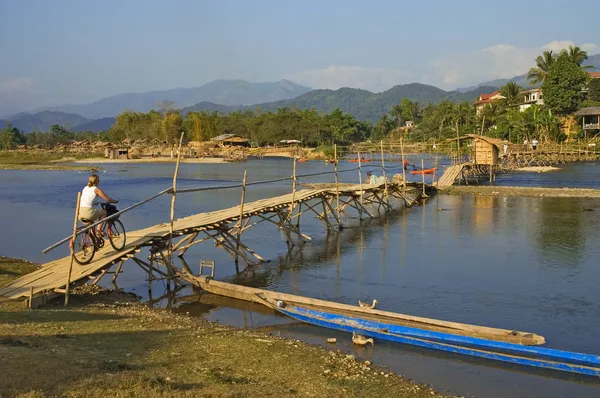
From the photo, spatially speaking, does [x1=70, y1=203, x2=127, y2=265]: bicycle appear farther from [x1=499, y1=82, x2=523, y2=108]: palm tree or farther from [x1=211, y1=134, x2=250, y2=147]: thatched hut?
[x1=211, y1=134, x2=250, y2=147]: thatched hut

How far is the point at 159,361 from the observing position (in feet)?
25.8

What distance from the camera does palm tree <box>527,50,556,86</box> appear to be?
2886 inches

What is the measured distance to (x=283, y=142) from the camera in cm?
9888

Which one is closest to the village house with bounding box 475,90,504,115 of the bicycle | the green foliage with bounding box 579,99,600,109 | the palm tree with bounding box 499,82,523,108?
the palm tree with bounding box 499,82,523,108

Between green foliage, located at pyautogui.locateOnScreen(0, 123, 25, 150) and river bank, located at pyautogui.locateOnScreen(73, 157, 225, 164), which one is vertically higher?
green foliage, located at pyautogui.locateOnScreen(0, 123, 25, 150)

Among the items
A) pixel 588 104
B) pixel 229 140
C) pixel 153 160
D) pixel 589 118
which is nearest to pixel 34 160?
pixel 153 160

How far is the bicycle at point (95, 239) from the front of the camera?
12.4 m

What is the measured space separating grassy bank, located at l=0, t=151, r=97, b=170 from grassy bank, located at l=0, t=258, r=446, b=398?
225 ft

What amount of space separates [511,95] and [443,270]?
230 ft

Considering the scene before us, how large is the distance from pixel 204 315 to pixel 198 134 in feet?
325

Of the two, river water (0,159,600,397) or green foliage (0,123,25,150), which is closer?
river water (0,159,600,397)

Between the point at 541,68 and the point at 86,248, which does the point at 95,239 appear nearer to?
the point at 86,248

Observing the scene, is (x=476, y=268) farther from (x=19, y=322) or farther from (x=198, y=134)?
(x=198, y=134)

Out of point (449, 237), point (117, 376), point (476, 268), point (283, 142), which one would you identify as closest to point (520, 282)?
point (476, 268)
